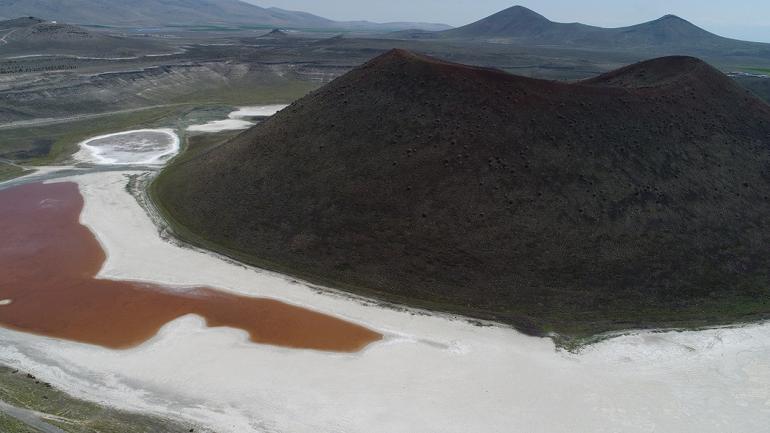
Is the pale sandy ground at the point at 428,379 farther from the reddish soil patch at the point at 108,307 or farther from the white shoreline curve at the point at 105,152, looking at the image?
the white shoreline curve at the point at 105,152

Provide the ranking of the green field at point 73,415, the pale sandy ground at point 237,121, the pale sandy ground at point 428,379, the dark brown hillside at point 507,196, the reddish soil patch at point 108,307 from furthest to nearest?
1. the pale sandy ground at point 237,121
2. the dark brown hillside at point 507,196
3. the reddish soil patch at point 108,307
4. the pale sandy ground at point 428,379
5. the green field at point 73,415

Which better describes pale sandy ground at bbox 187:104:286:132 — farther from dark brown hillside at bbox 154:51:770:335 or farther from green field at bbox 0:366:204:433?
green field at bbox 0:366:204:433

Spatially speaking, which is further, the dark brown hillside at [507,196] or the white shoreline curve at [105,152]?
the white shoreline curve at [105,152]

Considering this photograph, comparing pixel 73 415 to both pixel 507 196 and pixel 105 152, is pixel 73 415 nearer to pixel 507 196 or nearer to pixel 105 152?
pixel 507 196

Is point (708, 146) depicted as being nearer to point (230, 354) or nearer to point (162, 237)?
point (230, 354)

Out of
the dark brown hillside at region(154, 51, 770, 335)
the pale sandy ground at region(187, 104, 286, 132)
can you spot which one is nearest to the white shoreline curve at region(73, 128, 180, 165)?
the pale sandy ground at region(187, 104, 286, 132)

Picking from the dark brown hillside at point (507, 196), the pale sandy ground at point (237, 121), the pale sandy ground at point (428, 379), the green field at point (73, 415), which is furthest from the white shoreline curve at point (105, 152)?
the green field at point (73, 415)
